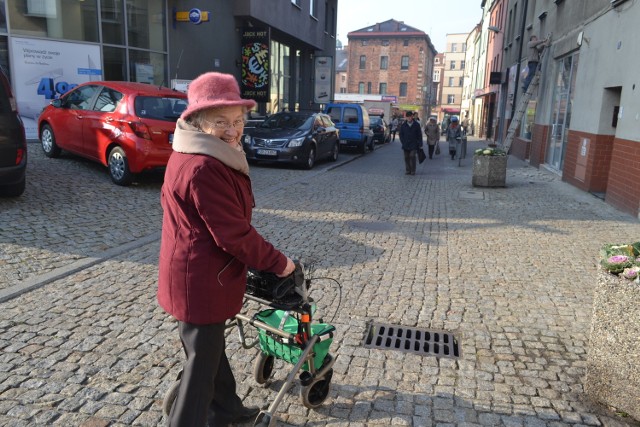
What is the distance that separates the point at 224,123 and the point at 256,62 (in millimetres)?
17411

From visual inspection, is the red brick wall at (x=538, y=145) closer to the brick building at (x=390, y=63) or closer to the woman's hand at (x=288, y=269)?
the woman's hand at (x=288, y=269)

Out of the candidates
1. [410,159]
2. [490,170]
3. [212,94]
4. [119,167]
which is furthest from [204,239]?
[410,159]

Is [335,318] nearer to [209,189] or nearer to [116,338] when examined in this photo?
[116,338]

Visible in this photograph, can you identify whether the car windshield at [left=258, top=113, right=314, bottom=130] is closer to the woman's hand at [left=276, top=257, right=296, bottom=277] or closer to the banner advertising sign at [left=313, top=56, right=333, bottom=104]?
the banner advertising sign at [left=313, top=56, right=333, bottom=104]

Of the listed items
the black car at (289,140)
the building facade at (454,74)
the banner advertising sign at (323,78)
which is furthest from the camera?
the building facade at (454,74)

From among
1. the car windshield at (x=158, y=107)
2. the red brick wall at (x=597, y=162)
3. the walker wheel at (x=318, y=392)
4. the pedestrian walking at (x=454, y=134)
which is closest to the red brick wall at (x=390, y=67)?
the pedestrian walking at (x=454, y=134)

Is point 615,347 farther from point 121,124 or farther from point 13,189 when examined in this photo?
point 121,124

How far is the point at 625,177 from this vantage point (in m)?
9.13

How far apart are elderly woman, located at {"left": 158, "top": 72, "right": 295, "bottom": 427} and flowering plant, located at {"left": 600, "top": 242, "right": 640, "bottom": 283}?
2.01 meters

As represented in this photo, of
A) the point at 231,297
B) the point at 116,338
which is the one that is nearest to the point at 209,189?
the point at 231,297

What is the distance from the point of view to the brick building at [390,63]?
2726 inches

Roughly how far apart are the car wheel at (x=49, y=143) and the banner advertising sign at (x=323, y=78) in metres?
18.2

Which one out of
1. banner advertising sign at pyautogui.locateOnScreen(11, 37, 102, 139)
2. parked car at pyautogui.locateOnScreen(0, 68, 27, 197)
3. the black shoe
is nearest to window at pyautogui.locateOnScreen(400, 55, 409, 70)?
banner advertising sign at pyautogui.locateOnScreen(11, 37, 102, 139)

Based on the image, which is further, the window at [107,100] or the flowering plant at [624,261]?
the window at [107,100]
